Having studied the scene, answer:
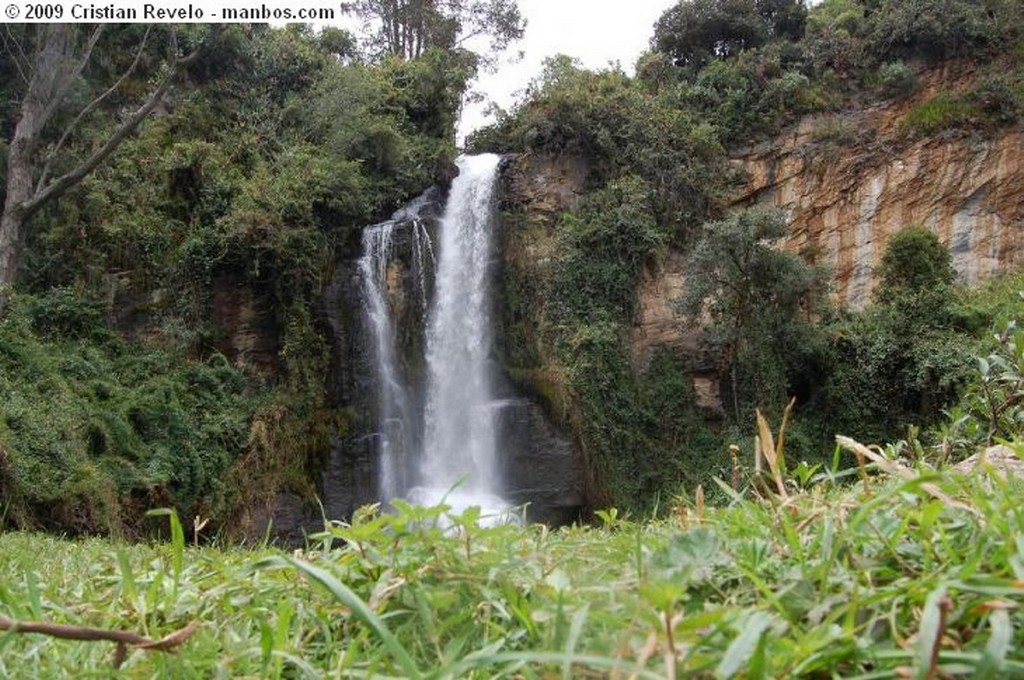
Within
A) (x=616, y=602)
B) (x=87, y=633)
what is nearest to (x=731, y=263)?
(x=616, y=602)

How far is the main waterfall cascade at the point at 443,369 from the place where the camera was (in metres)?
13.3

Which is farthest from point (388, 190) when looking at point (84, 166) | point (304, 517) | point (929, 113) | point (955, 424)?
point (955, 424)

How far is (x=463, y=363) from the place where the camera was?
47.1ft

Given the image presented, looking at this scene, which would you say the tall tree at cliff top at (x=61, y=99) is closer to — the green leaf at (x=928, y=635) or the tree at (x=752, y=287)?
the tree at (x=752, y=287)

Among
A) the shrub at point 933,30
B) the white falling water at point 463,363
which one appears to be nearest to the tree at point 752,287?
the white falling water at point 463,363

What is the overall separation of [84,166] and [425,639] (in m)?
12.6

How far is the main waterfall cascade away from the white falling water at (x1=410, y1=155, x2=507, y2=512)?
0.7 inches

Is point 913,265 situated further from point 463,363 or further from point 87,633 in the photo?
point 87,633

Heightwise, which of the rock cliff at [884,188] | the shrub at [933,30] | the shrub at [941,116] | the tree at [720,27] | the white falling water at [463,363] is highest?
the tree at [720,27]

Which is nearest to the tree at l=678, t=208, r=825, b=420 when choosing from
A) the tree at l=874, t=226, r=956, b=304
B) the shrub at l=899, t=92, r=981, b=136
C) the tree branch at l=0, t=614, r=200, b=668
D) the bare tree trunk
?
the tree at l=874, t=226, r=956, b=304

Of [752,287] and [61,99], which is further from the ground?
[61,99]

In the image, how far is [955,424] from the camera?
2.51 metres

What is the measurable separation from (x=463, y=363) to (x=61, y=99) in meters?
8.11

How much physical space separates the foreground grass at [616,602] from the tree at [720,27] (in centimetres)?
2131
